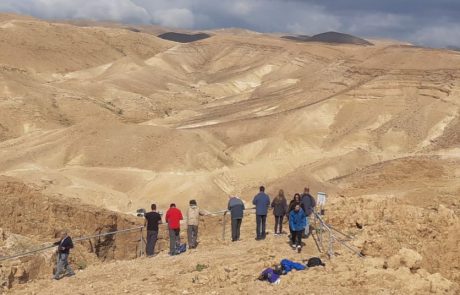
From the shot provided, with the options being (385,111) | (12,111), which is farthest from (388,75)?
(12,111)

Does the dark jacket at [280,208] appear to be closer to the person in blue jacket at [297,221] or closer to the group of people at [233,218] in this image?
the group of people at [233,218]

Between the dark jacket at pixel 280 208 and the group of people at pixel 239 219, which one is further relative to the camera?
the dark jacket at pixel 280 208

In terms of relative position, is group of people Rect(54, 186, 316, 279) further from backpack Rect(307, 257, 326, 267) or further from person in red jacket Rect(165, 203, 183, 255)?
backpack Rect(307, 257, 326, 267)

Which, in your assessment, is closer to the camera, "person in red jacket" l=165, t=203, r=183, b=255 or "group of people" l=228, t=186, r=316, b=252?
"person in red jacket" l=165, t=203, r=183, b=255

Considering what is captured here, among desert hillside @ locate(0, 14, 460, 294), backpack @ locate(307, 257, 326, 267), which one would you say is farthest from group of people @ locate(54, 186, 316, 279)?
backpack @ locate(307, 257, 326, 267)

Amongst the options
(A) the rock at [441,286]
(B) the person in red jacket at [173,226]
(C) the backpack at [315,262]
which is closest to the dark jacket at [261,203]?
(B) the person in red jacket at [173,226]

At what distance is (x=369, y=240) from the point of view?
12375mm

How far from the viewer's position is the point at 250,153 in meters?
43.2

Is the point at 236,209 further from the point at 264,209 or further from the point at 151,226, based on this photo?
the point at 151,226

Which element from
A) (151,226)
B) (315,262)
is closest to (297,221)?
(315,262)

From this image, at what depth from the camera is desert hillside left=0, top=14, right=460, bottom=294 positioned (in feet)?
41.0

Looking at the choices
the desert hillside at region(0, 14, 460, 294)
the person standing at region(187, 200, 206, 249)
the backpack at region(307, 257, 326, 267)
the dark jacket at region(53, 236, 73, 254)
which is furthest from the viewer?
the person standing at region(187, 200, 206, 249)

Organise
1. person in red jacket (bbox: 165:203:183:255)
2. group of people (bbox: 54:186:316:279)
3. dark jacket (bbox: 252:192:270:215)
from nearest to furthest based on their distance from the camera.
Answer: group of people (bbox: 54:186:316:279), person in red jacket (bbox: 165:203:183:255), dark jacket (bbox: 252:192:270:215)

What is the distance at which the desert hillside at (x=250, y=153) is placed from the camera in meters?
12.5
